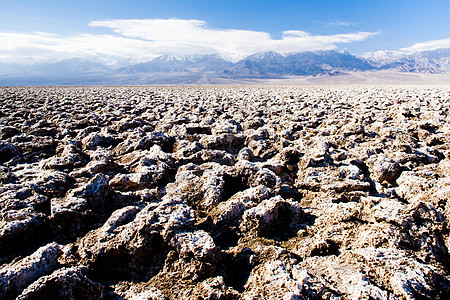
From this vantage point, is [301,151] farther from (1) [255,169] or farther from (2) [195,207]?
(2) [195,207]

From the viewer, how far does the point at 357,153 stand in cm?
413

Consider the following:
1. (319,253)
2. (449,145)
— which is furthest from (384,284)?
(449,145)

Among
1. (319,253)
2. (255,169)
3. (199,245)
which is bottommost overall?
(319,253)

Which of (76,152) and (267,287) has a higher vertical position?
(76,152)

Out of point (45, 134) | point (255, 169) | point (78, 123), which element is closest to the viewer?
point (255, 169)

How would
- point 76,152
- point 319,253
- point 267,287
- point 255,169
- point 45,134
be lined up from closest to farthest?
point 267,287, point 319,253, point 255,169, point 76,152, point 45,134

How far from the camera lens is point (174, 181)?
3.27 metres

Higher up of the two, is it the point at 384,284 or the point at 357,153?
the point at 357,153

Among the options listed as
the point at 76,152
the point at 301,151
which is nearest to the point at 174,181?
the point at 76,152

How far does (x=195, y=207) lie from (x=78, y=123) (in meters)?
5.55

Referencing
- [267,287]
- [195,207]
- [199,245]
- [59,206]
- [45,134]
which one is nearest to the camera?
[267,287]

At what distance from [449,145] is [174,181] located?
4.77 m

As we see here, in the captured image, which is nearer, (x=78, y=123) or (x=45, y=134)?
(x=45, y=134)

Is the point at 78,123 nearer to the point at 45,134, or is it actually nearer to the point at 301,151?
the point at 45,134
